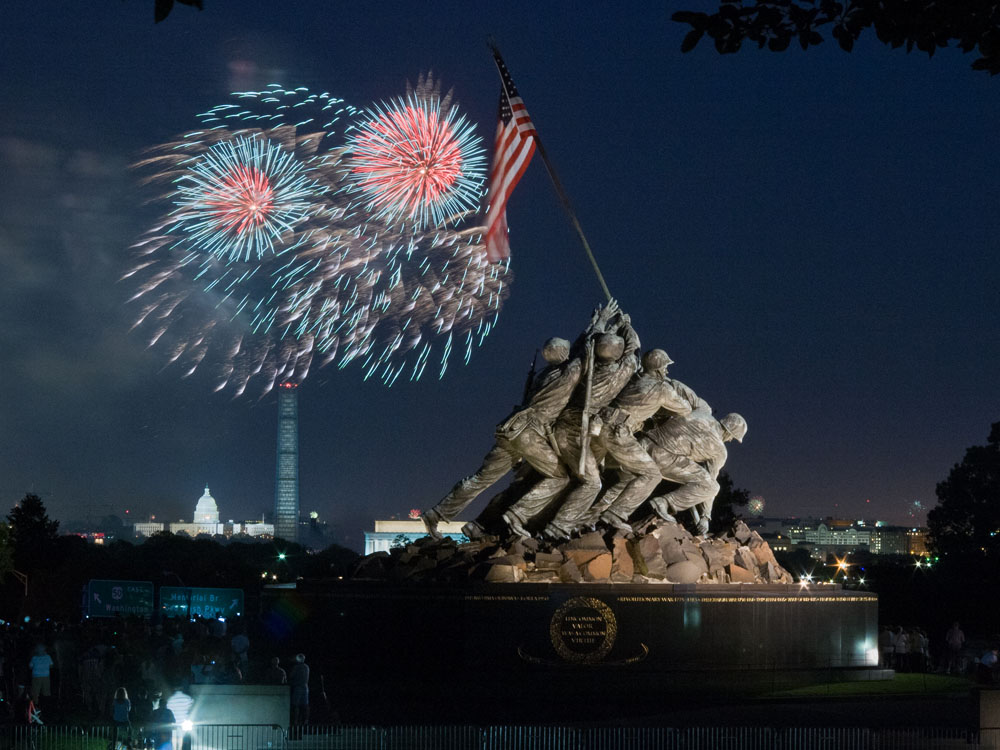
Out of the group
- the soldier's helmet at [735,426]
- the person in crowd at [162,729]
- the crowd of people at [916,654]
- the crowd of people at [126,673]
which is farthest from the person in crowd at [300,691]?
the crowd of people at [916,654]

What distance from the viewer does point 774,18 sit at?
9.62 metres

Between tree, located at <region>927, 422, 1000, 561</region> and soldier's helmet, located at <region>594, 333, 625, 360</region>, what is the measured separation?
42.2 metres

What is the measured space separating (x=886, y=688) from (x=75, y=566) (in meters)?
48.6

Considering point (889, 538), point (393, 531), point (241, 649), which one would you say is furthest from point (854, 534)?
point (241, 649)

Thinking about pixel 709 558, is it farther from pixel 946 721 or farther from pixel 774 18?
pixel 774 18

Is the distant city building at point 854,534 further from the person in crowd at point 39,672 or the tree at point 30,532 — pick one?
the person in crowd at point 39,672

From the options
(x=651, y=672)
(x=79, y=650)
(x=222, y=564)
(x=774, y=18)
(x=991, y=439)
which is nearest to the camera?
(x=774, y=18)

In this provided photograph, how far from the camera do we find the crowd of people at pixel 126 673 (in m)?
19.1

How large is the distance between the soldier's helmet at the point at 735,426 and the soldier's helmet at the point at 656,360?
1800 millimetres

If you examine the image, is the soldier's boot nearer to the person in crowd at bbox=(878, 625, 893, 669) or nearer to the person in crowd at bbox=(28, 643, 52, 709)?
the person in crowd at bbox=(28, 643, 52, 709)

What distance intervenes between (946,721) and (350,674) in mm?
9090

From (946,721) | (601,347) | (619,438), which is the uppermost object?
(601,347)

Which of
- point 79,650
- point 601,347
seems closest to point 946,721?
point 601,347

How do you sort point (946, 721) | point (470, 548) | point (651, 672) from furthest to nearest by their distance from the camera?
point (470, 548), point (651, 672), point (946, 721)
